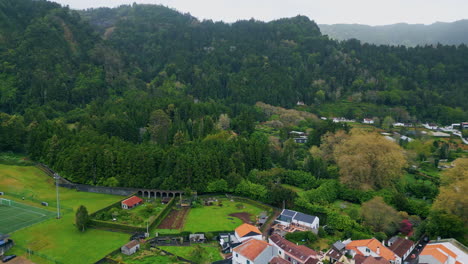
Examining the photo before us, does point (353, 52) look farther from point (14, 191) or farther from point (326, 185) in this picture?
point (14, 191)

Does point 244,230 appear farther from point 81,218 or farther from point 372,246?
point 81,218

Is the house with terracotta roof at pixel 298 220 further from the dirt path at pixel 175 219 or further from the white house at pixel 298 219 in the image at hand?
the dirt path at pixel 175 219

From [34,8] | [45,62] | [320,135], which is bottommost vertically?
[320,135]

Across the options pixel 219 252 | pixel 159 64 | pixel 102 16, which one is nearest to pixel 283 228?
pixel 219 252

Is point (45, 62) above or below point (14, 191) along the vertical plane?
above

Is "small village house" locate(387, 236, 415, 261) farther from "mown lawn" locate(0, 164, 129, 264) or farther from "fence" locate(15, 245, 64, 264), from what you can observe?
"fence" locate(15, 245, 64, 264)

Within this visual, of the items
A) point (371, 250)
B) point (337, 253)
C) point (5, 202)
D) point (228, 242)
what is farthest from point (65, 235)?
point (371, 250)

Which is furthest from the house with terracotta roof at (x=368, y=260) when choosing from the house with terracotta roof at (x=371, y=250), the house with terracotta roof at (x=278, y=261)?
the house with terracotta roof at (x=278, y=261)

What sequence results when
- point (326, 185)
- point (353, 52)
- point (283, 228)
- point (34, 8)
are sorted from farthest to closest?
point (353, 52)
point (34, 8)
point (326, 185)
point (283, 228)
